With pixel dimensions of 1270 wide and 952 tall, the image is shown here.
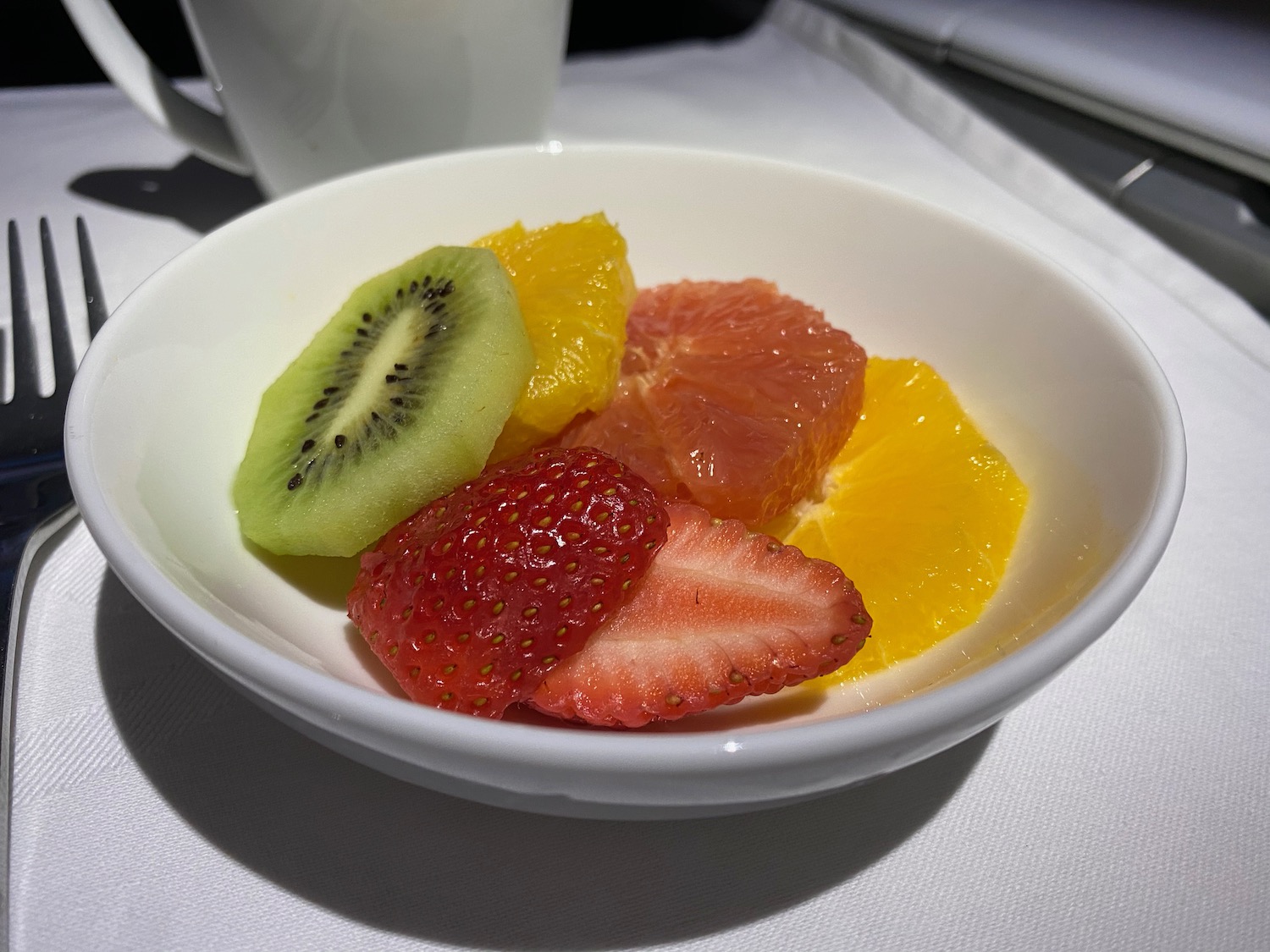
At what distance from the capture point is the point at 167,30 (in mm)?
3328

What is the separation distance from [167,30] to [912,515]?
3.57 meters

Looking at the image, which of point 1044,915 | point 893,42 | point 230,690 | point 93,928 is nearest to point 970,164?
point 893,42

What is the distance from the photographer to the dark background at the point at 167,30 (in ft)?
9.70

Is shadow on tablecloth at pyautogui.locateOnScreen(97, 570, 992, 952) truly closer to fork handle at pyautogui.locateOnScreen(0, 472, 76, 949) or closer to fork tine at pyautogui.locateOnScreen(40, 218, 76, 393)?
fork handle at pyautogui.locateOnScreen(0, 472, 76, 949)

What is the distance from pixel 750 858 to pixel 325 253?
88 centimetres

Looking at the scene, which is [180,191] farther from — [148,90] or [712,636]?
[712,636]

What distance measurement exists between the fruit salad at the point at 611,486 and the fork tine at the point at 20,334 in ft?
1.06

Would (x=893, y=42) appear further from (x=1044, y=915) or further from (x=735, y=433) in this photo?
(x=1044, y=915)

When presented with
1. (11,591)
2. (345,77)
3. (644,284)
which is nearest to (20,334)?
(11,591)

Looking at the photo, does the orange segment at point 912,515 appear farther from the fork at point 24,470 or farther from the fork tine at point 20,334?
the fork tine at point 20,334

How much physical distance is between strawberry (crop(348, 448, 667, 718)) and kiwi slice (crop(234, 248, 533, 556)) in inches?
3.5

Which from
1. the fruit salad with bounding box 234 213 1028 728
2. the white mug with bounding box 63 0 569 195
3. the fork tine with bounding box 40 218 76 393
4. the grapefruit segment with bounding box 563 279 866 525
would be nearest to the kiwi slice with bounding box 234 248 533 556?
the fruit salad with bounding box 234 213 1028 728

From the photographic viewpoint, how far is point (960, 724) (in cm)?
58

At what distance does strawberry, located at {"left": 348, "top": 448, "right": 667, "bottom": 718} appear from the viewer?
27.0 inches
